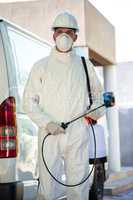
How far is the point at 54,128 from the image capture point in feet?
14.5

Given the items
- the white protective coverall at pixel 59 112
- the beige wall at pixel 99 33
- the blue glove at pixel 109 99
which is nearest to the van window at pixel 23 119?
the white protective coverall at pixel 59 112

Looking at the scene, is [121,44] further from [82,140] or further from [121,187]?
[82,140]

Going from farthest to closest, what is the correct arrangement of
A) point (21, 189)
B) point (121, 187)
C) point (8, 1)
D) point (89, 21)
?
1. point (8, 1)
2. point (89, 21)
3. point (121, 187)
4. point (21, 189)

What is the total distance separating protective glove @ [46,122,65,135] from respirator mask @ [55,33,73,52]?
0.60 metres

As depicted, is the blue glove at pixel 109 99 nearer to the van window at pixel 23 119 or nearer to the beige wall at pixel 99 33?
the van window at pixel 23 119

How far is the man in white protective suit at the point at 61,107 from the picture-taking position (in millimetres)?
4562

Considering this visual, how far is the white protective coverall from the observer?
4559 mm

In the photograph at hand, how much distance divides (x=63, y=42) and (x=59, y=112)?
1.76 feet

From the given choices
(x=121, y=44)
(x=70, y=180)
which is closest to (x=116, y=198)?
(x=70, y=180)

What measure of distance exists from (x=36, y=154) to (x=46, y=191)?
1.55ft

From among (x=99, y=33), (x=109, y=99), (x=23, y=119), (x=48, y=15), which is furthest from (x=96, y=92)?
(x=99, y=33)

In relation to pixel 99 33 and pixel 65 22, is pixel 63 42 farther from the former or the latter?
pixel 99 33

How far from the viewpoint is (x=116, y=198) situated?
10.6 metres

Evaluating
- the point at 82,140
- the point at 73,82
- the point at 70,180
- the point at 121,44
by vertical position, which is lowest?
the point at 70,180
